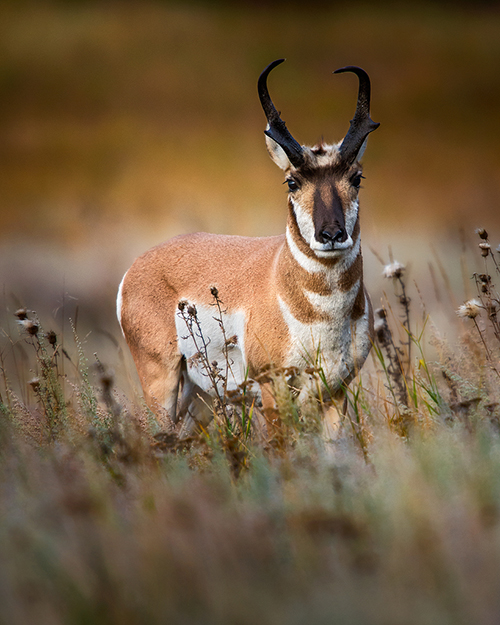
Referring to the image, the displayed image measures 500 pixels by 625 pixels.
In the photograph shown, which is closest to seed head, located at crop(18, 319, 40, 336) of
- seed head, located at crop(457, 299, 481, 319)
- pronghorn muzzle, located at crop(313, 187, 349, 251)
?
pronghorn muzzle, located at crop(313, 187, 349, 251)

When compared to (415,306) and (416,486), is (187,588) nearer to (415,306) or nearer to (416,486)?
(416,486)

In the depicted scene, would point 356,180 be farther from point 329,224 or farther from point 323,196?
point 329,224

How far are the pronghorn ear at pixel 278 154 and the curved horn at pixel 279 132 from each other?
13 cm

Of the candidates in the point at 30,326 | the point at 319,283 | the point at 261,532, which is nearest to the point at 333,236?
the point at 319,283

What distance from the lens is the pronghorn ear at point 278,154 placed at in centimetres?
A: 416

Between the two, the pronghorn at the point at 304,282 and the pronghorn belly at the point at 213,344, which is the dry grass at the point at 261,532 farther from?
the pronghorn belly at the point at 213,344

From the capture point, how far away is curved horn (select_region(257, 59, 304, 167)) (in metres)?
3.95

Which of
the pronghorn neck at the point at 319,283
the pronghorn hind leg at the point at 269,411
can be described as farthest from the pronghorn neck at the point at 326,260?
the pronghorn hind leg at the point at 269,411

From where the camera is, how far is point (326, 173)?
13.0ft

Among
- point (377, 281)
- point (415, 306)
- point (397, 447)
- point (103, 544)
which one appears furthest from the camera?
point (377, 281)

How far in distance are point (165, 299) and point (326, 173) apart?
1.71 metres

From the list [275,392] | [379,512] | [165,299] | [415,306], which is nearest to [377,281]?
[415,306]

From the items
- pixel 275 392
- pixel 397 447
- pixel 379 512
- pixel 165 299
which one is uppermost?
pixel 165 299

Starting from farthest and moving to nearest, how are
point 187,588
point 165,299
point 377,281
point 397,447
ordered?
point 377,281 → point 165,299 → point 397,447 → point 187,588
